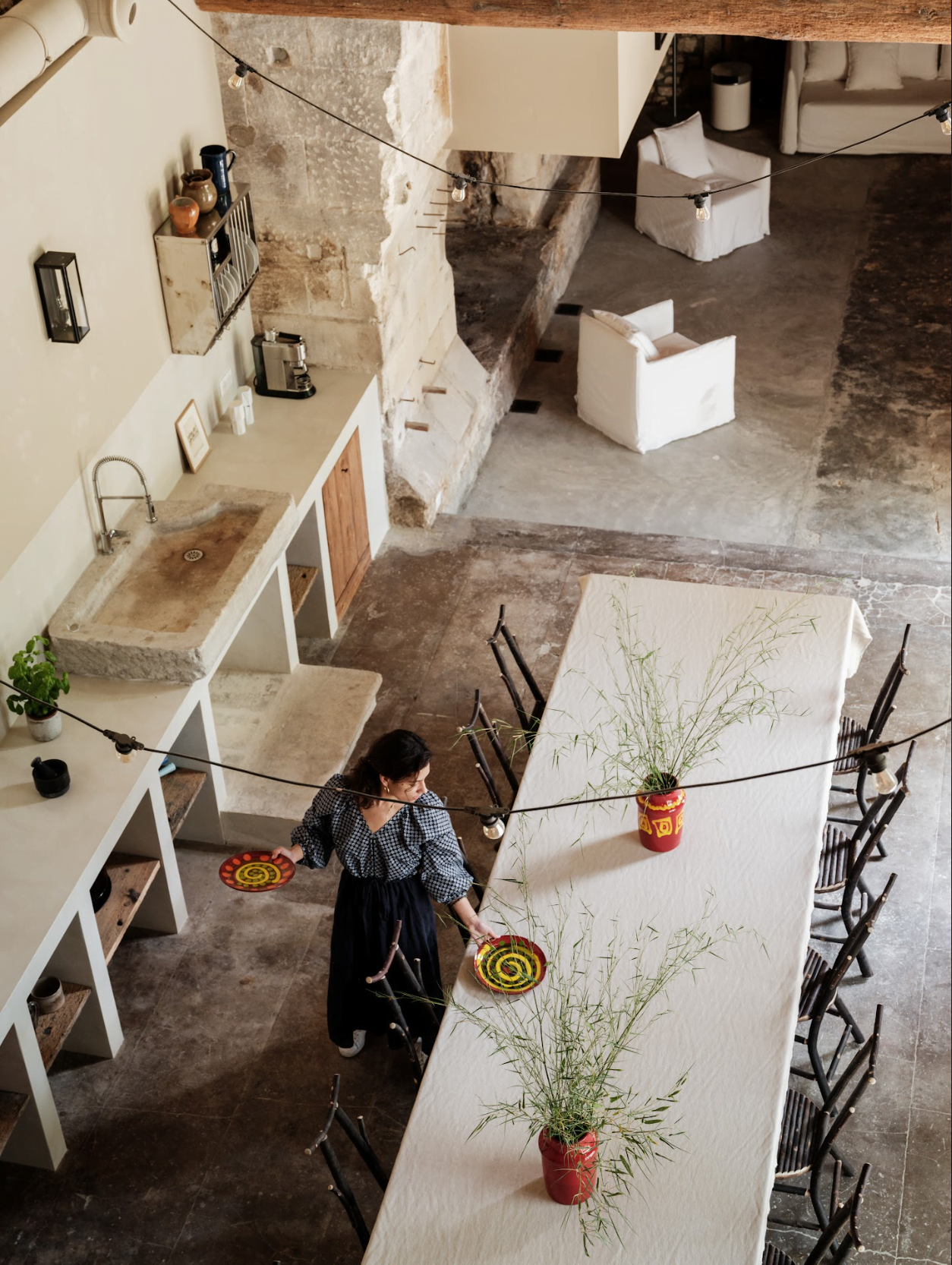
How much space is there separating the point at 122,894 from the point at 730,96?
9.19 metres

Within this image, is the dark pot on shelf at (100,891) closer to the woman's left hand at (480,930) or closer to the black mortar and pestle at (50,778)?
the black mortar and pestle at (50,778)

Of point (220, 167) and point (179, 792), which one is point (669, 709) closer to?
point (179, 792)

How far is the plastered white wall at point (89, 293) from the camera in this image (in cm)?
462

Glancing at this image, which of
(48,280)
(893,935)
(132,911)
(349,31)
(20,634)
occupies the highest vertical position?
(349,31)

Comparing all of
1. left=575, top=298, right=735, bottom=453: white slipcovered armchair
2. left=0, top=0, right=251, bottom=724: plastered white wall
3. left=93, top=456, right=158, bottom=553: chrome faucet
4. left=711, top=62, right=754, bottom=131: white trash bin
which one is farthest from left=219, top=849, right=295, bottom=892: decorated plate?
left=711, top=62, right=754, bottom=131: white trash bin

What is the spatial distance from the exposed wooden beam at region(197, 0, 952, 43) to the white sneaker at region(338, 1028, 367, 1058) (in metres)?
3.59

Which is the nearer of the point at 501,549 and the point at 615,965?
the point at 615,965

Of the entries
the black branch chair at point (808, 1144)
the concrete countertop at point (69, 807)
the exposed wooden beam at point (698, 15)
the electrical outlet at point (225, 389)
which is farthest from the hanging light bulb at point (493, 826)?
the electrical outlet at point (225, 389)

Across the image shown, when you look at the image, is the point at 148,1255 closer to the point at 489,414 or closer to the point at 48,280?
the point at 48,280

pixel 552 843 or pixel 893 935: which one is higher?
pixel 552 843

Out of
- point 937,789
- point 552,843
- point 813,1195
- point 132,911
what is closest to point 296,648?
point 132,911

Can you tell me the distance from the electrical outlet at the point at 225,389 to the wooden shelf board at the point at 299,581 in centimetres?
80

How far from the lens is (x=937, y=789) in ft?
18.6

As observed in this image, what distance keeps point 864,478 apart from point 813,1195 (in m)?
4.73
